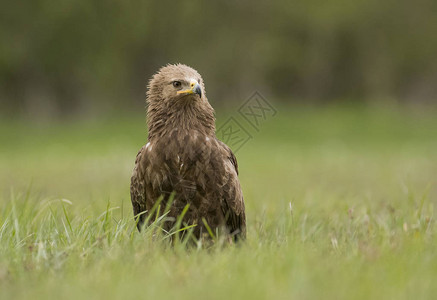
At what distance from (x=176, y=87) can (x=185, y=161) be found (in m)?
0.48

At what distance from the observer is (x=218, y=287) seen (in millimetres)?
2596

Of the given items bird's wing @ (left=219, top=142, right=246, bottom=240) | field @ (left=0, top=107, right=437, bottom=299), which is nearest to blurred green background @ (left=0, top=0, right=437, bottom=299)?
field @ (left=0, top=107, right=437, bottom=299)

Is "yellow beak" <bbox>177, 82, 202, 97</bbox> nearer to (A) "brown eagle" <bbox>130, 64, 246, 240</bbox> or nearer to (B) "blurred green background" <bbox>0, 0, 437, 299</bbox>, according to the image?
(A) "brown eagle" <bbox>130, 64, 246, 240</bbox>

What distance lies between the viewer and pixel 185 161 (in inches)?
158

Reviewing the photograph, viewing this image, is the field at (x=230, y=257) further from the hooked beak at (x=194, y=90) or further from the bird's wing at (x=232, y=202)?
the hooked beak at (x=194, y=90)

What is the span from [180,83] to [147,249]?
1244 millimetres

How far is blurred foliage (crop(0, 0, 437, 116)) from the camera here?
949 inches

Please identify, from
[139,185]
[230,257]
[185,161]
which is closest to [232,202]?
[185,161]

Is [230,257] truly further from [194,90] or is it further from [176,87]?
[176,87]

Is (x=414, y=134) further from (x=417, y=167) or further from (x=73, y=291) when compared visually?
(x=73, y=291)

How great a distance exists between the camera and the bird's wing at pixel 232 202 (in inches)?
164

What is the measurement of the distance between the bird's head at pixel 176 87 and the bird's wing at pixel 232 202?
1.27ft

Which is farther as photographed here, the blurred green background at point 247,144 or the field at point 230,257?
the blurred green background at point 247,144

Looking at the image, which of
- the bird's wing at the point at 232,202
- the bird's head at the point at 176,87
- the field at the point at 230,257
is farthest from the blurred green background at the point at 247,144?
the bird's head at the point at 176,87
